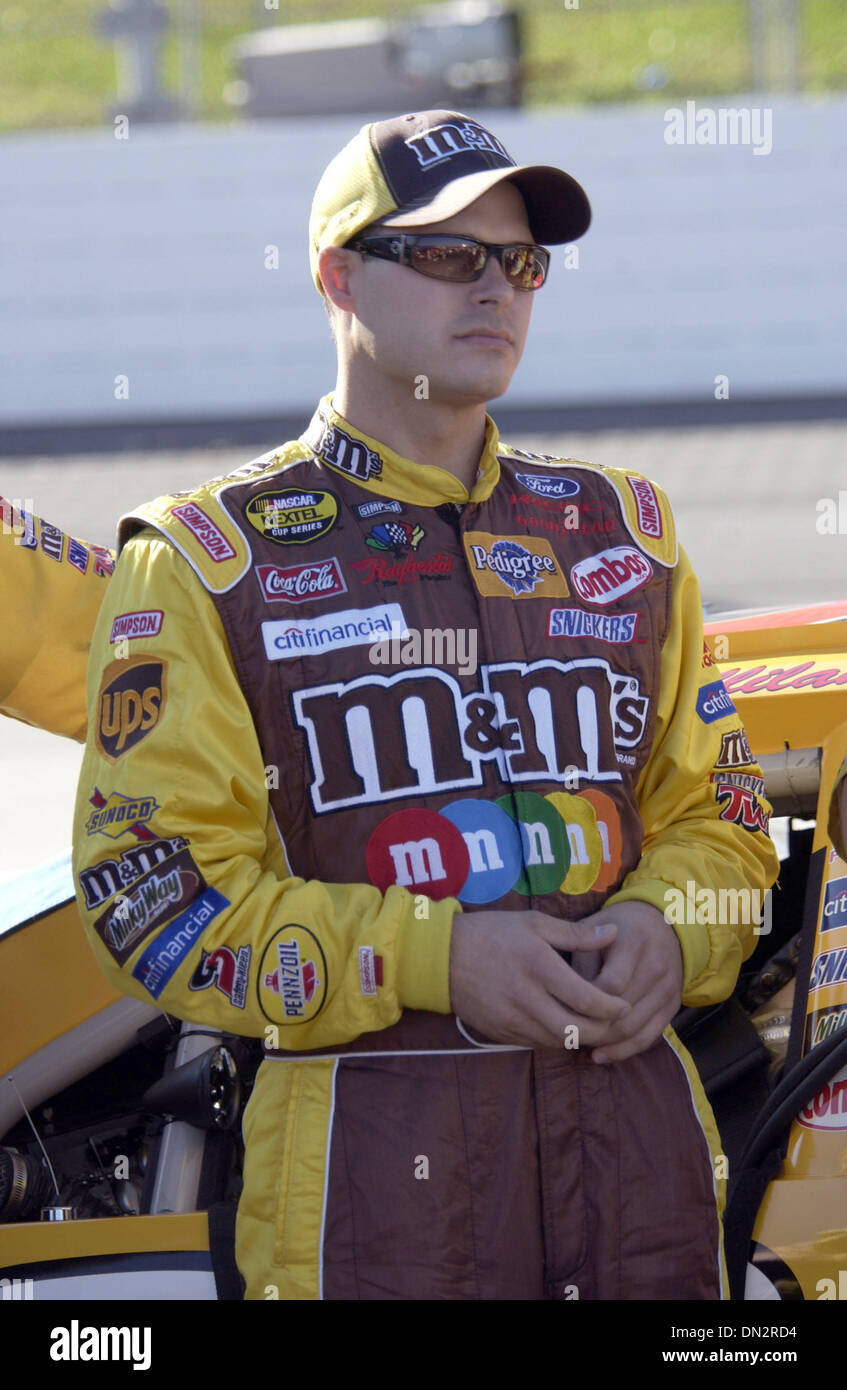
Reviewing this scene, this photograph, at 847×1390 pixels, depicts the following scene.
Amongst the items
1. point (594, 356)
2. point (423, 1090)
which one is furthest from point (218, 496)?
point (594, 356)

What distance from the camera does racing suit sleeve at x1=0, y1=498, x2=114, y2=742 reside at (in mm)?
2676

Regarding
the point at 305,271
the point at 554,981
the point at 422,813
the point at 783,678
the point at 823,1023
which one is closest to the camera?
the point at 554,981

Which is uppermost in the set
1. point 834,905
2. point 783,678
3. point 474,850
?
point 783,678

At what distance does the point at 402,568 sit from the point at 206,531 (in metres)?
0.23

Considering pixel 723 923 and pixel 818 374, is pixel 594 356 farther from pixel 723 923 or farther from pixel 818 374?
pixel 723 923

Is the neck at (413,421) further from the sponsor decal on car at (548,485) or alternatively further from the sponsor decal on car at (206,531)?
the sponsor decal on car at (206,531)

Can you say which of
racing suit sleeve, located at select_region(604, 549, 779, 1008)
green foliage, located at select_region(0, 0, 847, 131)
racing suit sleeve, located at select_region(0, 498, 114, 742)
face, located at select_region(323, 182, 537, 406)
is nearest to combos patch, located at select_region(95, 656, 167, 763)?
face, located at select_region(323, 182, 537, 406)

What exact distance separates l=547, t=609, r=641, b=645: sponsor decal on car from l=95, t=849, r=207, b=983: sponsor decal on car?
20.2 inches

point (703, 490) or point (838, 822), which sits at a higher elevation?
point (703, 490)

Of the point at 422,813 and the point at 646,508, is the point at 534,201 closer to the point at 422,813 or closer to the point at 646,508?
the point at 646,508

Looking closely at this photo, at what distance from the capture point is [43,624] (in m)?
2.69

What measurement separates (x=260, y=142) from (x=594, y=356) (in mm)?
3203

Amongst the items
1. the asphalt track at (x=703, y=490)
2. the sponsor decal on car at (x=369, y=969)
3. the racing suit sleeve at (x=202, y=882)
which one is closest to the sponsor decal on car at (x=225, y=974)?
the racing suit sleeve at (x=202, y=882)

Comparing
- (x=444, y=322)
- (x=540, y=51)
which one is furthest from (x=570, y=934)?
(x=540, y=51)
